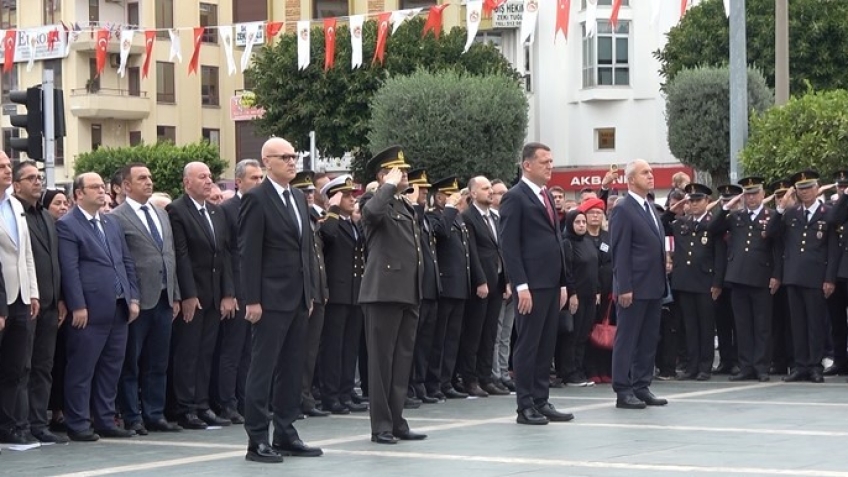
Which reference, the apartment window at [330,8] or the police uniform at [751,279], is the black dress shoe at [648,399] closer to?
the police uniform at [751,279]

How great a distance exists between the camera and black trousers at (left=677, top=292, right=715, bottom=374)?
18156 mm

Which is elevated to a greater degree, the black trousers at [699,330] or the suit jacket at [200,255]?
the suit jacket at [200,255]

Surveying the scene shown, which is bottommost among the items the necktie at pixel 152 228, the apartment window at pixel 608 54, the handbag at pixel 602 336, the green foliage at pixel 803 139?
the handbag at pixel 602 336

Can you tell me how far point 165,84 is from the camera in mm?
68188

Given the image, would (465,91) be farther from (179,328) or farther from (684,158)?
(179,328)

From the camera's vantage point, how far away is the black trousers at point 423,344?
15.9m

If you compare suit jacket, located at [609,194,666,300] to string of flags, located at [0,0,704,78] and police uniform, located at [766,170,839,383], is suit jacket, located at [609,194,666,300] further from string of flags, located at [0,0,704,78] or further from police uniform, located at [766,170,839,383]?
string of flags, located at [0,0,704,78]

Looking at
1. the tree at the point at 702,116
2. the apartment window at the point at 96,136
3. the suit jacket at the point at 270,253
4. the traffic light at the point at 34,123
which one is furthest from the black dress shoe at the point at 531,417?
the apartment window at the point at 96,136

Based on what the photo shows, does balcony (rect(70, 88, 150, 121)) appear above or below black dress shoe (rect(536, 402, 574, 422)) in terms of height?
above

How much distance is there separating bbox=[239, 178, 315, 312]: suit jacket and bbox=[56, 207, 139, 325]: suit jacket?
2247 millimetres

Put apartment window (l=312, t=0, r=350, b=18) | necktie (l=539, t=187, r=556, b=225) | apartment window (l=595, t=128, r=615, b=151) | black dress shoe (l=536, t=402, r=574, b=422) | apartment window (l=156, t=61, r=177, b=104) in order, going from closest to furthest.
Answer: black dress shoe (l=536, t=402, r=574, b=422)
necktie (l=539, t=187, r=556, b=225)
apartment window (l=595, t=128, r=615, b=151)
apartment window (l=312, t=0, r=350, b=18)
apartment window (l=156, t=61, r=177, b=104)

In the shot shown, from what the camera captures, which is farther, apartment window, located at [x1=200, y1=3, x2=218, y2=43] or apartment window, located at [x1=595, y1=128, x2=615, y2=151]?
apartment window, located at [x1=200, y1=3, x2=218, y2=43]

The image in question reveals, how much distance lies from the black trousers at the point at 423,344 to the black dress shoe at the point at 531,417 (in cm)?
243

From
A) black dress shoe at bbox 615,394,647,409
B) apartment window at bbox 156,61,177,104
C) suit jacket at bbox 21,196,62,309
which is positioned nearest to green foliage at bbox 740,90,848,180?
black dress shoe at bbox 615,394,647,409
